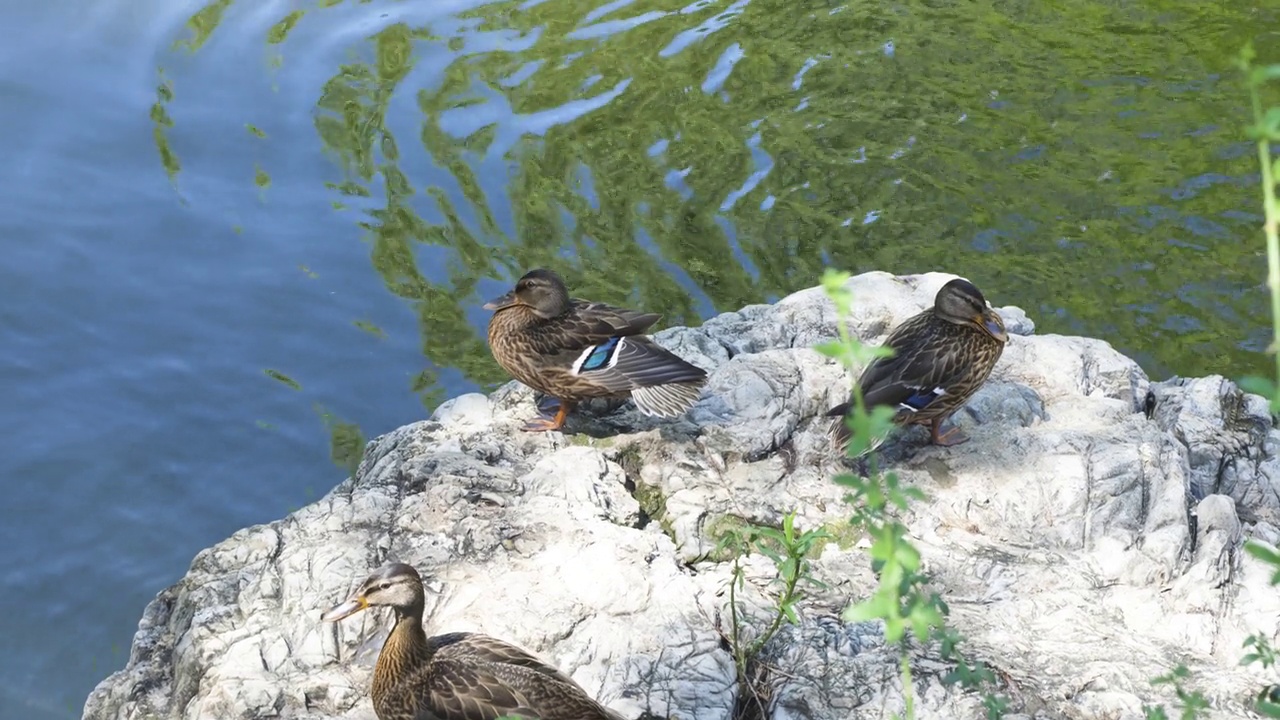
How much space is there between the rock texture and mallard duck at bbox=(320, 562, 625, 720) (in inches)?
9.3

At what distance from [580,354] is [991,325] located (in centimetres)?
179

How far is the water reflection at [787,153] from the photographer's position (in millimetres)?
9398

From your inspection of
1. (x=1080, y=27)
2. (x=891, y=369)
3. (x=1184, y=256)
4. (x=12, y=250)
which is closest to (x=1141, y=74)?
(x=1080, y=27)

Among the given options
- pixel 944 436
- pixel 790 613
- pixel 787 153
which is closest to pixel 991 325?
pixel 944 436

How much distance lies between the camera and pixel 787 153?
1053 centimetres

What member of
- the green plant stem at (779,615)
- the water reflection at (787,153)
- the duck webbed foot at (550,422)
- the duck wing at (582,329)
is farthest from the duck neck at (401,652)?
the water reflection at (787,153)

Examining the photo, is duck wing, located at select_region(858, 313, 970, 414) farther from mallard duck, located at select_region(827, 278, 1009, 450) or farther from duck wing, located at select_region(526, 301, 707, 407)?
duck wing, located at select_region(526, 301, 707, 407)

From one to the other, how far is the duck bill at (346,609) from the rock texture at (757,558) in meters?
0.21

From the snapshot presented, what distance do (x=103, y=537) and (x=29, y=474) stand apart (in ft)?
2.55

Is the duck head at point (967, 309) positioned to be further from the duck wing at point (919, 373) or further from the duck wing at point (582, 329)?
the duck wing at point (582, 329)

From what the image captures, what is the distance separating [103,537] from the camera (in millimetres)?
8367

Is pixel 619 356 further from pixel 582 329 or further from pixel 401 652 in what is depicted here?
pixel 401 652

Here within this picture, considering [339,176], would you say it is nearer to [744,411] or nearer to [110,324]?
[110,324]

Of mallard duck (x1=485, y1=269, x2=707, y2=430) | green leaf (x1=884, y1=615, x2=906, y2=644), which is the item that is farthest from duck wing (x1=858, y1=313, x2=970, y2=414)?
green leaf (x1=884, y1=615, x2=906, y2=644)
